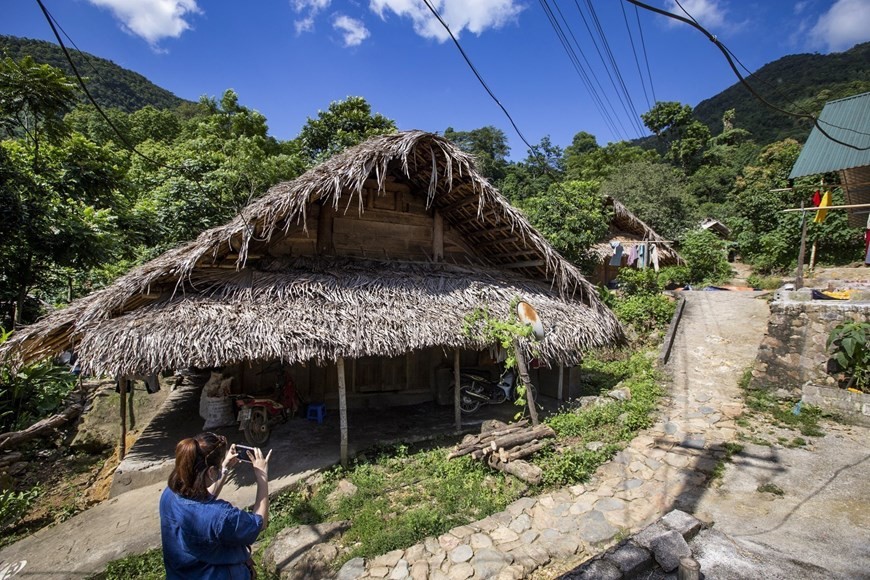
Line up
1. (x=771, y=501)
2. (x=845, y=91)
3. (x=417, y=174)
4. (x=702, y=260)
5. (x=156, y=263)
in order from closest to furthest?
(x=771, y=501) → (x=156, y=263) → (x=417, y=174) → (x=702, y=260) → (x=845, y=91)

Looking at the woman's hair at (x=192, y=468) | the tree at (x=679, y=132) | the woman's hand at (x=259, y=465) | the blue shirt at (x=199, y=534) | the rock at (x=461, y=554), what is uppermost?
the tree at (x=679, y=132)

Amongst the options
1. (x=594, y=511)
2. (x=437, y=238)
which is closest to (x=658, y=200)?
(x=437, y=238)

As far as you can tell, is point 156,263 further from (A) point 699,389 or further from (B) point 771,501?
(A) point 699,389

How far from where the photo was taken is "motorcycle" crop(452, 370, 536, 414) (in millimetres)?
8000

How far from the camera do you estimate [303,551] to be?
154 inches

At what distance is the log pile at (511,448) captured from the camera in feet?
17.0

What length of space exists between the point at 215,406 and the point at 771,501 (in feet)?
25.9

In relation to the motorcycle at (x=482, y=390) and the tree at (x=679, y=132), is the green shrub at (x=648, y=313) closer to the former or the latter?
the motorcycle at (x=482, y=390)

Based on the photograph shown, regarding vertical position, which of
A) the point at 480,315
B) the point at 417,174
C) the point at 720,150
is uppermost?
the point at 720,150

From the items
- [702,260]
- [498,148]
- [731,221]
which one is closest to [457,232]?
[702,260]

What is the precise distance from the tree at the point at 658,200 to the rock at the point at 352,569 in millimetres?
20953

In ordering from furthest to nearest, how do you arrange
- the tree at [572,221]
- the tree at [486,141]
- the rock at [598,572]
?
1. the tree at [486,141]
2. the tree at [572,221]
3. the rock at [598,572]

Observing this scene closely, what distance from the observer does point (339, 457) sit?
595cm

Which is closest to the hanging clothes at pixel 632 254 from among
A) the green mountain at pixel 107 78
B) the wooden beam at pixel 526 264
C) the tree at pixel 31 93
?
the wooden beam at pixel 526 264
